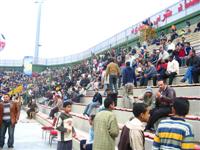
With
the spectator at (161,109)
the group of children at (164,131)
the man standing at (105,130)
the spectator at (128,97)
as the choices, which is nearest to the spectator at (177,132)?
the group of children at (164,131)

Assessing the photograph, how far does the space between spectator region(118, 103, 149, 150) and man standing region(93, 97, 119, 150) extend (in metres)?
0.97

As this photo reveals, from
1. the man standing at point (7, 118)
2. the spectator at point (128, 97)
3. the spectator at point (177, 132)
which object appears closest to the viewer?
the spectator at point (177, 132)

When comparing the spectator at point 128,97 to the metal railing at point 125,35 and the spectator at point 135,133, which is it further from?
the metal railing at point 125,35

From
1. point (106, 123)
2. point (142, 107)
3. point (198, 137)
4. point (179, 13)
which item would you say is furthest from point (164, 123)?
point (179, 13)

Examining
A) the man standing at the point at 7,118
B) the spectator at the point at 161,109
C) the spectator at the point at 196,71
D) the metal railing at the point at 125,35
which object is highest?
the metal railing at the point at 125,35

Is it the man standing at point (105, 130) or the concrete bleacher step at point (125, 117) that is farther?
the concrete bleacher step at point (125, 117)

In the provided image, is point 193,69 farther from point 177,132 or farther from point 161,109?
point 177,132

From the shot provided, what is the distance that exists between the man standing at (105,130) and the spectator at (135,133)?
971 mm

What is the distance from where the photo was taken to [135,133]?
4129 millimetres

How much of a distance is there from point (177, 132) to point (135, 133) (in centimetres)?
75

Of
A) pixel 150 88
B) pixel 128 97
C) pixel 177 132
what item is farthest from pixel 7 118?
pixel 177 132

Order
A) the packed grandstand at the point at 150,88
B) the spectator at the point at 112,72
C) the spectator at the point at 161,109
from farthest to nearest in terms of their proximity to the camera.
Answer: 1. the spectator at the point at 112,72
2. the packed grandstand at the point at 150,88
3. the spectator at the point at 161,109

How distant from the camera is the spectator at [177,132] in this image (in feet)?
11.3

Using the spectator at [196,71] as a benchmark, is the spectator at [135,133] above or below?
below
